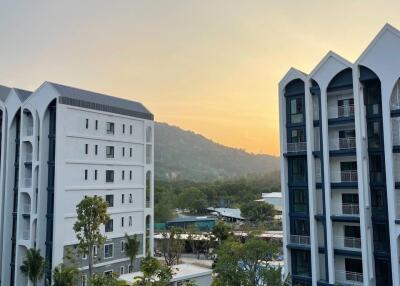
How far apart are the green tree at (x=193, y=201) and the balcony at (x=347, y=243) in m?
60.9

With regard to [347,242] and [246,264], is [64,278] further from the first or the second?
[347,242]

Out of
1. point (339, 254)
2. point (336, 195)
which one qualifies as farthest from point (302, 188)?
point (339, 254)

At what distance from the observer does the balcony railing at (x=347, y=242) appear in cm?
2411

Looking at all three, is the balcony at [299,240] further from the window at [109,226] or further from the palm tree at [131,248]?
the window at [109,226]

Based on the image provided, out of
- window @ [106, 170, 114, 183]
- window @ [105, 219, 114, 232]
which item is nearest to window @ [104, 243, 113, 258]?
window @ [105, 219, 114, 232]

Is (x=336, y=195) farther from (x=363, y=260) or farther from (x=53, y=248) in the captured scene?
(x=53, y=248)

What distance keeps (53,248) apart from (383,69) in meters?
24.2

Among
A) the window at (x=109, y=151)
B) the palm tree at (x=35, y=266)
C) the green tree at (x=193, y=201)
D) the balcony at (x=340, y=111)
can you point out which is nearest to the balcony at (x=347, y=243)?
the balcony at (x=340, y=111)

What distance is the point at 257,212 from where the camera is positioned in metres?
69.6

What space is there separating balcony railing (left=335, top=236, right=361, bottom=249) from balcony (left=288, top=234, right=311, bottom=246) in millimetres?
1728

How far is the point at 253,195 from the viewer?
94.1 m

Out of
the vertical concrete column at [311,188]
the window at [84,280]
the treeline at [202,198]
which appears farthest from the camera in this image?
the treeline at [202,198]

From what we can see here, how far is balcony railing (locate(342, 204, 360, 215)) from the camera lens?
79.8 ft

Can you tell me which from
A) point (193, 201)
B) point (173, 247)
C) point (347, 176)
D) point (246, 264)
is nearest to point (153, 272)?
point (246, 264)
